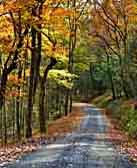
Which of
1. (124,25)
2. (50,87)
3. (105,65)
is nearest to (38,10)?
(124,25)

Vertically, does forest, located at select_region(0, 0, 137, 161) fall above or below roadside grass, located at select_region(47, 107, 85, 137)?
above

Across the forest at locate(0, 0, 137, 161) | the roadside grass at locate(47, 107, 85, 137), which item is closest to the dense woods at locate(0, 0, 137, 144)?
the forest at locate(0, 0, 137, 161)

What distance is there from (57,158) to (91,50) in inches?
2258

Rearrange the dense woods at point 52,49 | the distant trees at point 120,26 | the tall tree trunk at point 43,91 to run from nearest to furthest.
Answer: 1. the dense woods at point 52,49
2. the tall tree trunk at point 43,91
3. the distant trees at point 120,26

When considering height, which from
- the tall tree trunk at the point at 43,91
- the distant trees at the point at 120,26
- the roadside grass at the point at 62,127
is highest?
the distant trees at the point at 120,26

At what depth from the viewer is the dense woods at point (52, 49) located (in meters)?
29.0

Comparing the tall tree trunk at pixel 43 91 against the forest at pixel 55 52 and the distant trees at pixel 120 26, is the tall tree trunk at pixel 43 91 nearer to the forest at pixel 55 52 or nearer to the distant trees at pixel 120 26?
the forest at pixel 55 52

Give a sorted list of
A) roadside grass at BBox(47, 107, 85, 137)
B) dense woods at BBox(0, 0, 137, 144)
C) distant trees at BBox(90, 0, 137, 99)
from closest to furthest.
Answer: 1. dense woods at BBox(0, 0, 137, 144)
2. roadside grass at BBox(47, 107, 85, 137)
3. distant trees at BBox(90, 0, 137, 99)

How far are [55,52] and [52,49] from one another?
57 cm

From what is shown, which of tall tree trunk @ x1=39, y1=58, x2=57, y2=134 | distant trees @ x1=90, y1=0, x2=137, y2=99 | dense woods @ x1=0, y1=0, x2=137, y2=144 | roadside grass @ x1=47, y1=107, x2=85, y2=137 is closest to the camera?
dense woods @ x1=0, y1=0, x2=137, y2=144

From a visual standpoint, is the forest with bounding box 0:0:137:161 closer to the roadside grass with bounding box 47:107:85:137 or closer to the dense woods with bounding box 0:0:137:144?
the dense woods with bounding box 0:0:137:144

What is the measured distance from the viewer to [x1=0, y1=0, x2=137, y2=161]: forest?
2903cm

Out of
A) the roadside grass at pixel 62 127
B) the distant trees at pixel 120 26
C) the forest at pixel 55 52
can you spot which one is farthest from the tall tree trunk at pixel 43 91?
the distant trees at pixel 120 26

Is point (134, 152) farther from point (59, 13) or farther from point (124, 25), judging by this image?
point (124, 25)
